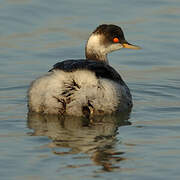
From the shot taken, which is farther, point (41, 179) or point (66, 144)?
point (66, 144)

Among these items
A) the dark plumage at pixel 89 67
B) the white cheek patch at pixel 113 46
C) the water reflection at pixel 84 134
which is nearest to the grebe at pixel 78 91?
the dark plumage at pixel 89 67

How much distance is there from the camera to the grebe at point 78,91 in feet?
34.4

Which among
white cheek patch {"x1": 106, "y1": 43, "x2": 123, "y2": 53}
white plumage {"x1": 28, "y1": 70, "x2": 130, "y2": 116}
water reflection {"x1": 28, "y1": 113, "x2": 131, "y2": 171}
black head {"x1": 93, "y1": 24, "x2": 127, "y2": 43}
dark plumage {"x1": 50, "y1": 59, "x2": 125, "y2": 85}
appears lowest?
water reflection {"x1": 28, "y1": 113, "x2": 131, "y2": 171}

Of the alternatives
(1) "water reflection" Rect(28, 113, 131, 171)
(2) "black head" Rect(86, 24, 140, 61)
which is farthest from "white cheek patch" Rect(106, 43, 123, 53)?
(1) "water reflection" Rect(28, 113, 131, 171)

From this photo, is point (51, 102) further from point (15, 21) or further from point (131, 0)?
point (131, 0)

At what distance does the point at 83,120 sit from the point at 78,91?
591mm

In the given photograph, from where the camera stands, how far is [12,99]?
1216cm

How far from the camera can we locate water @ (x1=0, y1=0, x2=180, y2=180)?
8625 millimetres

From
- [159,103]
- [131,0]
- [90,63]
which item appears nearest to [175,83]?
[159,103]

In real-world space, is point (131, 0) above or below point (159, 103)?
above

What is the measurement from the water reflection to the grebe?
14cm

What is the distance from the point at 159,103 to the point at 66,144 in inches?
113

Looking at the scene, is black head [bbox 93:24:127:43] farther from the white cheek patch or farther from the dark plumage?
the dark plumage

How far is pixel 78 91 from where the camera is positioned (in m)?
10.5
